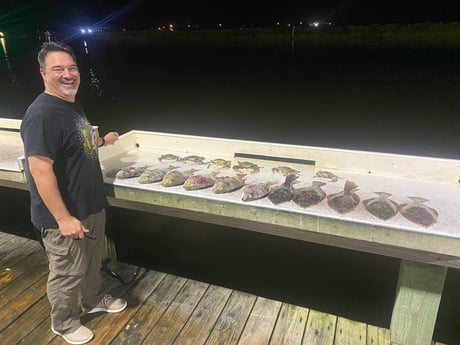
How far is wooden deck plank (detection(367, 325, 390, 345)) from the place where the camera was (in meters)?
2.94

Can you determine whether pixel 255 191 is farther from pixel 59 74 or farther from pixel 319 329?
pixel 59 74

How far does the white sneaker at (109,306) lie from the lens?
324cm

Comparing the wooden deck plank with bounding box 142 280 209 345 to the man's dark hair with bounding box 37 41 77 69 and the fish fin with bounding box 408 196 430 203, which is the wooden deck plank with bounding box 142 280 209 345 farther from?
the man's dark hair with bounding box 37 41 77 69

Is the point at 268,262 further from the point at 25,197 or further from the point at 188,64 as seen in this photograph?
the point at 188,64

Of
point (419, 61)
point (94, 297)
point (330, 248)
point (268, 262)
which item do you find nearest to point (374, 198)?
point (94, 297)

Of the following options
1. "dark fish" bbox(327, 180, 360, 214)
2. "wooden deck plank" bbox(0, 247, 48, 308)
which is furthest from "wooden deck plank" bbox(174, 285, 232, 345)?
"wooden deck plank" bbox(0, 247, 48, 308)

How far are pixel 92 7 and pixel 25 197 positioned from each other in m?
55.0

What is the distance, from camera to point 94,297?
Answer: 320cm

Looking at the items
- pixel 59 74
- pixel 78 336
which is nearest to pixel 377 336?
pixel 78 336

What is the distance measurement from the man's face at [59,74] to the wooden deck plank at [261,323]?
2434 mm

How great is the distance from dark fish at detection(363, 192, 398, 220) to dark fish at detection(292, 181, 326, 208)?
0.36 meters

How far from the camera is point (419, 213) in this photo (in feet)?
8.34

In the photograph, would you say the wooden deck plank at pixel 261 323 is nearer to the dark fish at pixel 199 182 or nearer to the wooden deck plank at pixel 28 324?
the dark fish at pixel 199 182

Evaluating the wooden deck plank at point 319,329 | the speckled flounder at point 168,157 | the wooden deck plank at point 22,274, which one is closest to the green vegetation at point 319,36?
the speckled flounder at point 168,157
